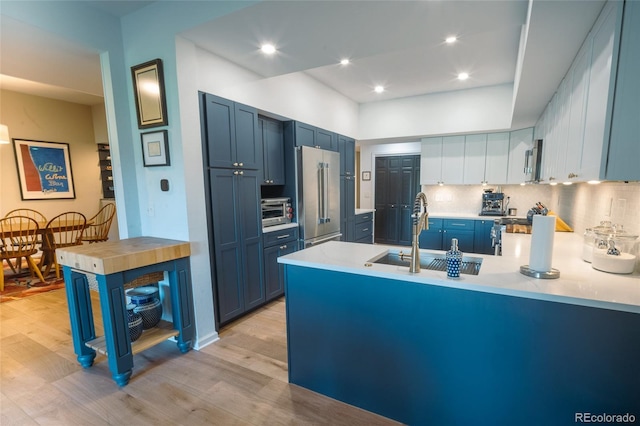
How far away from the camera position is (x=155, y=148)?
7.98ft

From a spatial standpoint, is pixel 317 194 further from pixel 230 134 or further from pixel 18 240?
pixel 18 240

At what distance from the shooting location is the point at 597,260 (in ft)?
5.31

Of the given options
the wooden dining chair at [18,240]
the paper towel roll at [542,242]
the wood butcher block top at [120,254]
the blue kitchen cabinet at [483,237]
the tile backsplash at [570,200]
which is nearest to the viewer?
the paper towel roll at [542,242]

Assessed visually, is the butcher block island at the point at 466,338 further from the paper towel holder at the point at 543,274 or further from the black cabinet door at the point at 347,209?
the black cabinet door at the point at 347,209

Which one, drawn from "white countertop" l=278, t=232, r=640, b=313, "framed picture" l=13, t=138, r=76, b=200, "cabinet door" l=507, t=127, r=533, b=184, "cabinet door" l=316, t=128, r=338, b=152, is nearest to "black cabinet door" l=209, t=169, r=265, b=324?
"white countertop" l=278, t=232, r=640, b=313

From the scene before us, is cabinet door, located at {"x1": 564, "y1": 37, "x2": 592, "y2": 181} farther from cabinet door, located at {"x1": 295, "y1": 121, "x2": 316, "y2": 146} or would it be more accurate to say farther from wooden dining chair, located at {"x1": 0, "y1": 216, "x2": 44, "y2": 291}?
wooden dining chair, located at {"x1": 0, "y1": 216, "x2": 44, "y2": 291}

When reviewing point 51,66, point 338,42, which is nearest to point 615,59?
point 338,42

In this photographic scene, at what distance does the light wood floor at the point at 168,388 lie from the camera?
1.73 m

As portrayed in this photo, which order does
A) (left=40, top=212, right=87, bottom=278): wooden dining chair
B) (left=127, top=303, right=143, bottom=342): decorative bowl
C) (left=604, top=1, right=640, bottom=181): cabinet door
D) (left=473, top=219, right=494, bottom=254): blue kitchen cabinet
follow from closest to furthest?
(left=604, top=1, right=640, bottom=181): cabinet door < (left=127, top=303, right=143, bottom=342): decorative bowl < (left=40, top=212, right=87, bottom=278): wooden dining chair < (left=473, top=219, right=494, bottom=254): blue kitchen cabinet

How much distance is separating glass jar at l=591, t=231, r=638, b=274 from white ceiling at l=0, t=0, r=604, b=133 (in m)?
1.18

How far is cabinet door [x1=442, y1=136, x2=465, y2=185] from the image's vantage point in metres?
4.79

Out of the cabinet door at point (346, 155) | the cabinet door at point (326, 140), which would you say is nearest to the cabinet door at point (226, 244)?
the cabinet door at point (326, 140)

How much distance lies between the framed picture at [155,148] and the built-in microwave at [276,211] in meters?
1.09

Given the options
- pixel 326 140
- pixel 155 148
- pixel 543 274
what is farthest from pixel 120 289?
pixel 326 140
